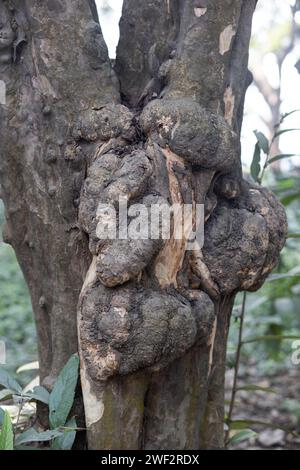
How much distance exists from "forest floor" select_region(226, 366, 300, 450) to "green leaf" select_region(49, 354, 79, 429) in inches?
58.9

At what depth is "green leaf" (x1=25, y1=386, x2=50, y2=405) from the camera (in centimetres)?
119

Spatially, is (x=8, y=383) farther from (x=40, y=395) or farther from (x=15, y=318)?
(x=15, y=318)

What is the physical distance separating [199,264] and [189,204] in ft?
0.41

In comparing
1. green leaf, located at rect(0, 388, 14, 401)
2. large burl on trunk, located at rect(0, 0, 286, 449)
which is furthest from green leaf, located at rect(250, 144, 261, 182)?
green leaf, located at rect(0, 388, 14, 401)

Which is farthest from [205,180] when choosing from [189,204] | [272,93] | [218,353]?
[272,93]

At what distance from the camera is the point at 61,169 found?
1.26 meters

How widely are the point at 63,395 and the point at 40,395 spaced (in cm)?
7
